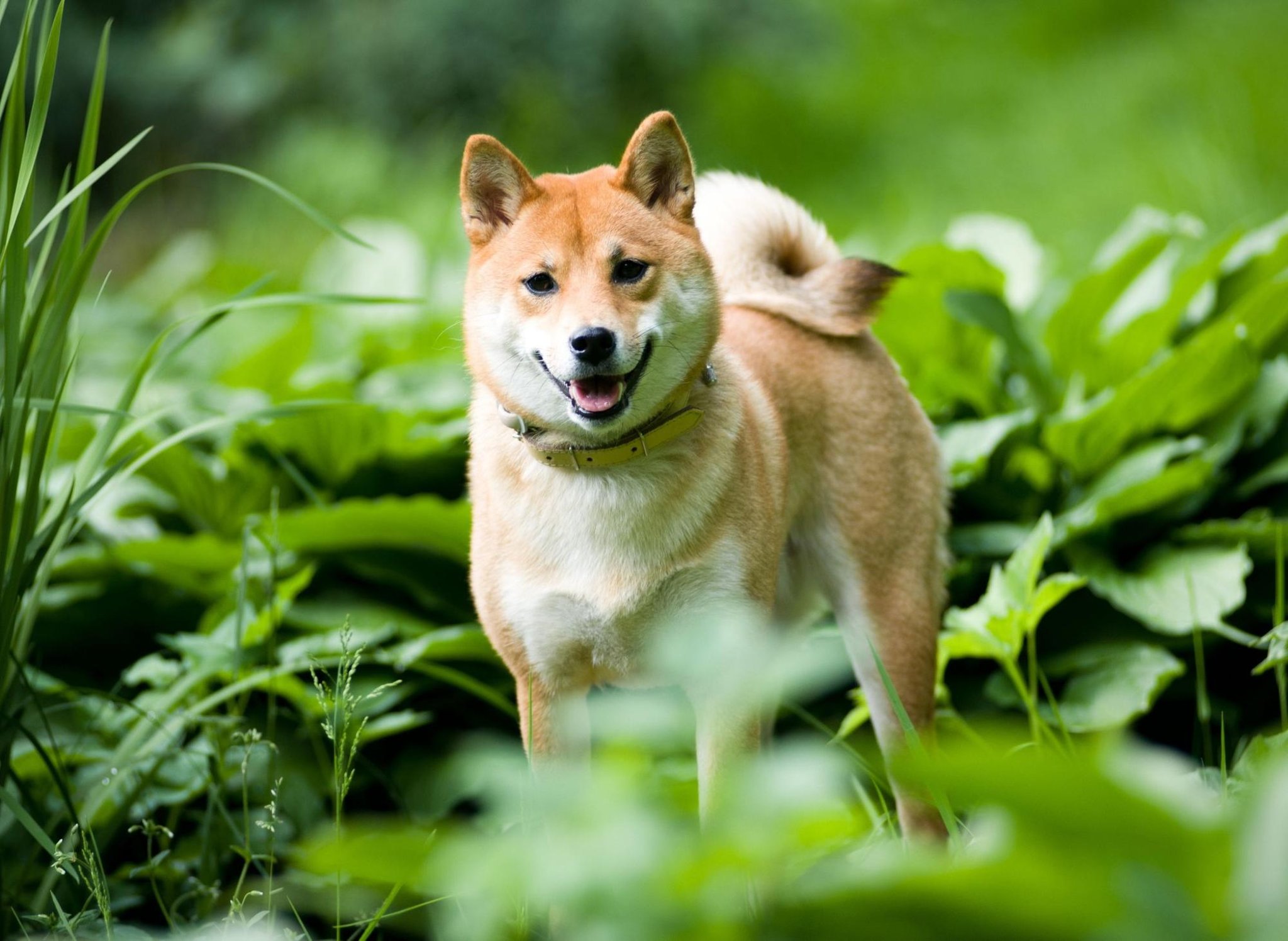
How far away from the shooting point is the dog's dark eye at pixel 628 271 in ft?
6.82

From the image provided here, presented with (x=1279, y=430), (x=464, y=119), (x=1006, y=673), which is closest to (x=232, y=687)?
(x=1006, y=673)

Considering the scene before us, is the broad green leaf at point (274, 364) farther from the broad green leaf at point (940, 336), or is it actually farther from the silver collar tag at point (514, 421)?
the silver collar tag at point (514, 421)

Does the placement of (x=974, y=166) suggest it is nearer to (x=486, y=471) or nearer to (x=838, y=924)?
(x=486, y=471)

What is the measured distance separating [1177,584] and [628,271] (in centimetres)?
159

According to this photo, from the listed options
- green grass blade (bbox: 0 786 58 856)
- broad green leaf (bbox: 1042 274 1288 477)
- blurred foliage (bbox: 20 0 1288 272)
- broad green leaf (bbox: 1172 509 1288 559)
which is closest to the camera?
A: green grass blade (bbox: 0 786 58 856)

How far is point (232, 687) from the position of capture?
2.40 m

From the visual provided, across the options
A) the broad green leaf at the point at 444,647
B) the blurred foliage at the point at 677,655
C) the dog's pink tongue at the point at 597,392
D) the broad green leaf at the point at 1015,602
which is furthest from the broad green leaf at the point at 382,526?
the broad green leaf at the point at 1015,602

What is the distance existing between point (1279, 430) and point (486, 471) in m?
2.19

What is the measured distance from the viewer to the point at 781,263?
2750 mm

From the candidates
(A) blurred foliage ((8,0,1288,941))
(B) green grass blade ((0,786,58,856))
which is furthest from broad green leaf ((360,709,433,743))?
(B) green grass blade ((0,786,58,856))

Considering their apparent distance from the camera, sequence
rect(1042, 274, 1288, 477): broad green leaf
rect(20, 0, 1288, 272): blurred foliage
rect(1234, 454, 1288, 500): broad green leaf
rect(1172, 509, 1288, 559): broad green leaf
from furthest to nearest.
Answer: rect(20, 0, 1288, 272): blurred foliage, rect(1234, 454, 1288, 500): broad green leaf, rect(1042, 274, 1288, 477): broad green leaf, rect(1172, 509, 1288, 559): broad green leaf

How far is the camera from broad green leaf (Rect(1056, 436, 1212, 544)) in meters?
2.91

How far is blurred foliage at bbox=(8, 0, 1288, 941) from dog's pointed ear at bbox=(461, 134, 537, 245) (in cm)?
40

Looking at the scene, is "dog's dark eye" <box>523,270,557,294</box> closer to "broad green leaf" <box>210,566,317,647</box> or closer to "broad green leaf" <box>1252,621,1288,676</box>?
"broad green leaf" <box>210,566,317,647</box>
